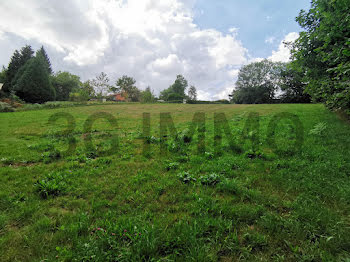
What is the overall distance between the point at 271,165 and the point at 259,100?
208ft

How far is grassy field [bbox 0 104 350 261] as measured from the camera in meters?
2.26

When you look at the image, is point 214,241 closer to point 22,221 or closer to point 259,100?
point 22,221

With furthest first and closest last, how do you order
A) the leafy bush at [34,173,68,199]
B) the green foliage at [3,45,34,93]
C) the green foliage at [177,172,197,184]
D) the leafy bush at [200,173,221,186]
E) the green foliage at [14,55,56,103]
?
1. the green foliage at [3,45,34,93]
2. the green foliage at [14,55,56,103]
3. the green foliage at [177,172,197,184]
4. the leafy bush at [200,173,221,186]
5. the leafy bush at [34,173,68,199]

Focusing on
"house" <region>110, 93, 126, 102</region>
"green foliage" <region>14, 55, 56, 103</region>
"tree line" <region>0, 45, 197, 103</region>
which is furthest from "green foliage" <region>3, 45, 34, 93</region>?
"house" <region>110, 93, 126, 102</region>

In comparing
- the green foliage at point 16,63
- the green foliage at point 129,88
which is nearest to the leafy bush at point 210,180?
the green foliage at point 16,63

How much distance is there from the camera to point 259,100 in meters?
59.4

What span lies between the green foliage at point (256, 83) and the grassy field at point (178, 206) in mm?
61721

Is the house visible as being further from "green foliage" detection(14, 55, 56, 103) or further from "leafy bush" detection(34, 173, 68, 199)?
"leafy bush" detection(34, 173, 68, 199)

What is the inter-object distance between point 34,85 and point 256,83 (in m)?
72.7

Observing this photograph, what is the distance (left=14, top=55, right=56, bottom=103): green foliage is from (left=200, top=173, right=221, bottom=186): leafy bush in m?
47.8

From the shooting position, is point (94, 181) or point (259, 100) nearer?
point (94, 181)

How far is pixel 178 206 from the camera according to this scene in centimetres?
321

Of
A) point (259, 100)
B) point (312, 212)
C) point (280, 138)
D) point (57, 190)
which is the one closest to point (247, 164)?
point (312, 212)

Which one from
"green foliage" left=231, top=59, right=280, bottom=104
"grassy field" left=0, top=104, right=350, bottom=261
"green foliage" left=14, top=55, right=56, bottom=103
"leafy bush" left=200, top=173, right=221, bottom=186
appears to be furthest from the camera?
"green foliage" left=231, top=59, right=280, bottom=104
